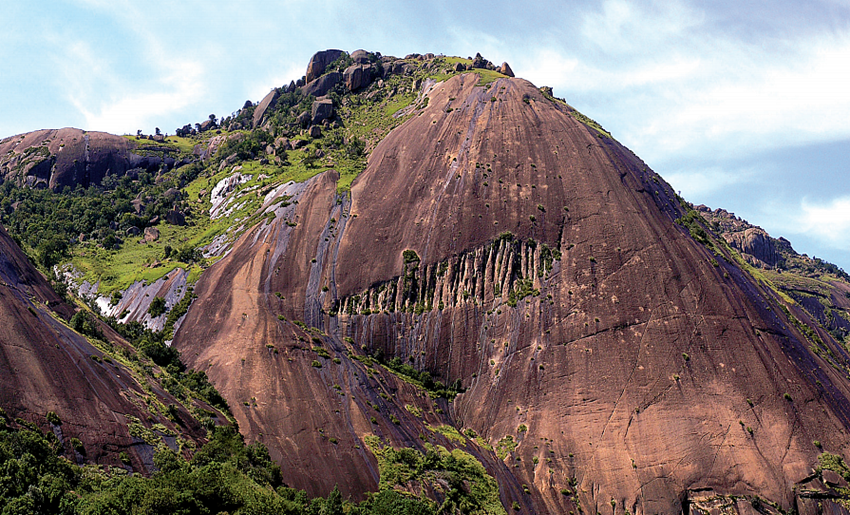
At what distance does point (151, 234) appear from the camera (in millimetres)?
93125

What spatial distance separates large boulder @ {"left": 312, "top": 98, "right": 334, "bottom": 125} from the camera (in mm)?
116688

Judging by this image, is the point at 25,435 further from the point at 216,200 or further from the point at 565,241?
the point at 216,200

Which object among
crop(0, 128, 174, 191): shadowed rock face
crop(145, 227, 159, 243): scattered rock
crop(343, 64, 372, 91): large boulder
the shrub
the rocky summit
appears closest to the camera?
the rocky summit

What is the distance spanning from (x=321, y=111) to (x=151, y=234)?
4162 cm

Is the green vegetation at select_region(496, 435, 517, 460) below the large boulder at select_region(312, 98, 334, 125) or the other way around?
below

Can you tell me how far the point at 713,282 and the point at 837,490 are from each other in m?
22.9

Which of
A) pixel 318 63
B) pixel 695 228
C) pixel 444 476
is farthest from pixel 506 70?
pixel 444 476

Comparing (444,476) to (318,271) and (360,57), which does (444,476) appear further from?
(360,57)

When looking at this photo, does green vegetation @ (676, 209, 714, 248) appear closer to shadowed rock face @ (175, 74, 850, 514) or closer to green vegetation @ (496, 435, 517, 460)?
shadowed rock face @ (175, 74, 850, 514)

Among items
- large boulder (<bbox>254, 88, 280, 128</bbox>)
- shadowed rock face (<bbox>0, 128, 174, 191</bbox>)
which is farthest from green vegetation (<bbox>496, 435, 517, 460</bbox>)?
large boulder (<bbox>254, 88, 280, 128</bbox>)

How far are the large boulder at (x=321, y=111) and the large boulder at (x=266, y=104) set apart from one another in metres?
27.0

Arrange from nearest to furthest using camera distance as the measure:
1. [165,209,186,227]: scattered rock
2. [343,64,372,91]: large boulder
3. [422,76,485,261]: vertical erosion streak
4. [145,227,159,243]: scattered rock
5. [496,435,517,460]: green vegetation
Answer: [496,435,517,460]: green vegetation, [422,76,485,261]: vertical erosion streak, [145,227,159,243]: scattered rock, [165,209,186,227]: scattered rock, [343,64,372,91]: large boulder

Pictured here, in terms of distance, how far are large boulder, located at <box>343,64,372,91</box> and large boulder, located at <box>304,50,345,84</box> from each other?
15062 mm

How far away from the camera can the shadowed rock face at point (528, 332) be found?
49.9 metres
